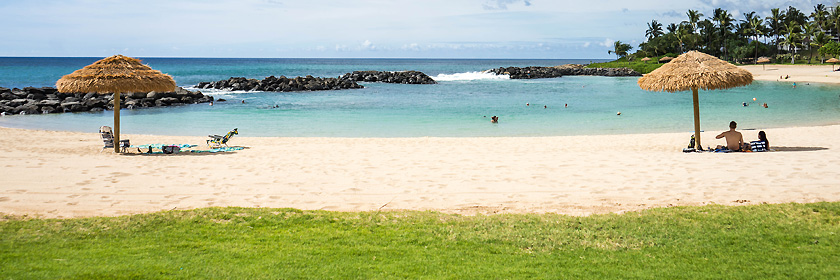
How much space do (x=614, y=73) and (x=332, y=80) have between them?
40.9 meters

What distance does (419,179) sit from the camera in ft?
32.7

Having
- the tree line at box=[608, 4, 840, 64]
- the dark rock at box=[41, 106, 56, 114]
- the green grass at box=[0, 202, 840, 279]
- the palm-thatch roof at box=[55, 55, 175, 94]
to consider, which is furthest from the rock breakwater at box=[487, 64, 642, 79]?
the green grass at box=[0, 202, 840, 279]

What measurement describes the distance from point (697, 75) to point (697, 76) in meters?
0.02

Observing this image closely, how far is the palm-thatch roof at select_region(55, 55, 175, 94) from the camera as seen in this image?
543 inches

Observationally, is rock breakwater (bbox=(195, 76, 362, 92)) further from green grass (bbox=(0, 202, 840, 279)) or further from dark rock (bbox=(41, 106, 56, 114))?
green grass (bbox=(0, 202, 840, 279))

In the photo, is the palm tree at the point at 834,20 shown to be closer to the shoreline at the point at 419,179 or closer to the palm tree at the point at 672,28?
the palm tree at the point at 672,28

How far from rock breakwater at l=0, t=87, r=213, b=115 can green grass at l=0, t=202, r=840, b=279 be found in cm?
2571

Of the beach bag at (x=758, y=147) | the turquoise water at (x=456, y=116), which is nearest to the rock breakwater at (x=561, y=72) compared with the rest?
the turquoise water at (x=456, y=116)

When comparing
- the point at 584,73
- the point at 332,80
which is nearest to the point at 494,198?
the point at 332,80

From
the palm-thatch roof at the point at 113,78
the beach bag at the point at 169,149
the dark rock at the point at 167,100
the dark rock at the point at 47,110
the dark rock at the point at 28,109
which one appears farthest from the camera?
the dark rock at the point at 167,100

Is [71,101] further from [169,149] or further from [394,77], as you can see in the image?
[394,77]

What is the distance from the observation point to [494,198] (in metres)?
8.45

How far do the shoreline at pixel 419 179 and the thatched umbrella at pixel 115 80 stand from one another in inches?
59.2

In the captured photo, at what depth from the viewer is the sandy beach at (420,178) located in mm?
8023
